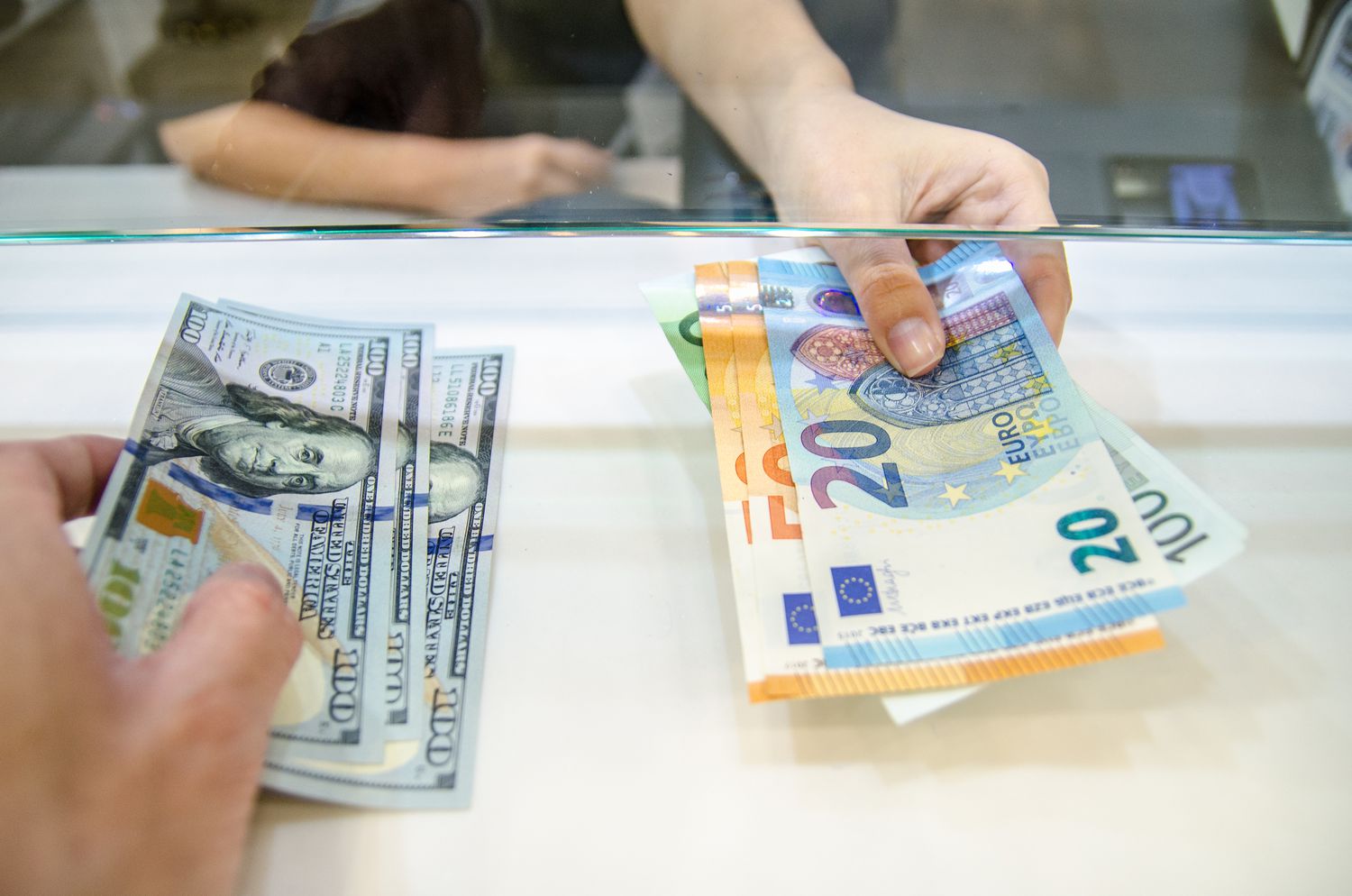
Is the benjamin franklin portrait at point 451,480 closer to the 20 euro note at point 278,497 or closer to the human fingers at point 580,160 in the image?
the 20 euro note at point 278,497

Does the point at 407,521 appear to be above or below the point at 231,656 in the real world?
above

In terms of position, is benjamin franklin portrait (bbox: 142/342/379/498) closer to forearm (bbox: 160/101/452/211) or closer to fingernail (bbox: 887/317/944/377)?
forearm (bbox: 160/101/452/211)

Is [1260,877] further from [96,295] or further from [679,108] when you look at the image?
[96,295]

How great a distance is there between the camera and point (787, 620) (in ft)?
1.51

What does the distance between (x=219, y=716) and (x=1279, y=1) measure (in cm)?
82

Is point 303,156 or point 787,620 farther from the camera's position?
point 303,156

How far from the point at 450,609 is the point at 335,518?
0.30 ft

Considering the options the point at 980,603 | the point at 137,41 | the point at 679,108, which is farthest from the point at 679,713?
the point at 137,41

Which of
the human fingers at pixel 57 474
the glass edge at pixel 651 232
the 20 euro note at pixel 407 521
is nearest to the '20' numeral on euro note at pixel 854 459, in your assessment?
the glass edge at pixel 651 232

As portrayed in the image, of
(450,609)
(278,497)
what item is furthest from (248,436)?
(450,609)

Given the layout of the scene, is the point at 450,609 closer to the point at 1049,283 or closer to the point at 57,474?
the point at 57,474

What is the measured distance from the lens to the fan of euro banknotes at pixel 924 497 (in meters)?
0.44

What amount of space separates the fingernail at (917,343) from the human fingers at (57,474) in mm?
447

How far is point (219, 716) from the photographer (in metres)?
0.38
